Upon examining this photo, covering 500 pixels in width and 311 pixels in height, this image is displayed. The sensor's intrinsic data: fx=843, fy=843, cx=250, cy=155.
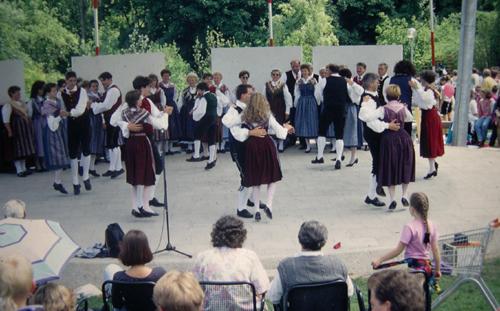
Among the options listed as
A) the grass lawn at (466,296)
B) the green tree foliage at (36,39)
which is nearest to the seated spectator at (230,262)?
the grass lawn at (466,296)

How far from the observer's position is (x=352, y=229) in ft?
30.0

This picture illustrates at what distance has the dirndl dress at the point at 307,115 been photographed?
1411 centimetres

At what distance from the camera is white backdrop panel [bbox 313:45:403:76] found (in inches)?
584

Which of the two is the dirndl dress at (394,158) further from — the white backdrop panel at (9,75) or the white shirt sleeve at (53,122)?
the white backdrop panel at (9,75)

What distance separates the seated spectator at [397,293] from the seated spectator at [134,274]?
1.71 meters

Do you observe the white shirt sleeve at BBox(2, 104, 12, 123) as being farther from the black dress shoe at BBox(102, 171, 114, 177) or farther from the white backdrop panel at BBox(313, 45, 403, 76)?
the white backdrop panel at BBox(313, 45, 403, 76)

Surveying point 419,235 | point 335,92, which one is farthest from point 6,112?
point 419,235

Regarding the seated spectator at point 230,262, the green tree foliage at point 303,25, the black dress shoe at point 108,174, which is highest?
the green tree foliage at point 303,25

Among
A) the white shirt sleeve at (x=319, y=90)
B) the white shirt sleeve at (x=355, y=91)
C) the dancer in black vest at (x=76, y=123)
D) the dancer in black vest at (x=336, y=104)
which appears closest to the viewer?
the dancer in black vest at (x=76, y=123)

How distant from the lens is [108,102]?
40.2 ft

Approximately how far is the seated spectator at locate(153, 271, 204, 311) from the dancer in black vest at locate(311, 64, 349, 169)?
8.64 m

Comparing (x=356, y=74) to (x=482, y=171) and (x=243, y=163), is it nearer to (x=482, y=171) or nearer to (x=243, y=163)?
(x=482, y=171)

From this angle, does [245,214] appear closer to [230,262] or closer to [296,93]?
[230,262]

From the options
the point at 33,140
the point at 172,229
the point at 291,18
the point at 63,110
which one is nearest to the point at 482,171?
the point at 172,229
